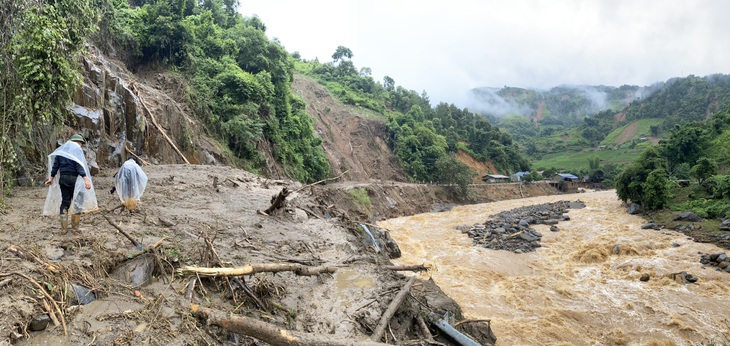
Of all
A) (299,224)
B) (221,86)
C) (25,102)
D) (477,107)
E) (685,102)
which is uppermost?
(477,107)

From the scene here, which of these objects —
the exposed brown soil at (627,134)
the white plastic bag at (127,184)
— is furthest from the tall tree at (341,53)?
the exposed brown soil at (627,134)

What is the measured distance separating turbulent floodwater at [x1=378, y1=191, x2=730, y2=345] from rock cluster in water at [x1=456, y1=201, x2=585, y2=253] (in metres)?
0.71

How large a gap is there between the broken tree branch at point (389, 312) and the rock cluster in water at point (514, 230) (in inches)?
539

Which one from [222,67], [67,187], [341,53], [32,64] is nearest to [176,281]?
[67,187]

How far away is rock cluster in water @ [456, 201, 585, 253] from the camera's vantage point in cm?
1864

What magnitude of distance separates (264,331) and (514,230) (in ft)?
68.1

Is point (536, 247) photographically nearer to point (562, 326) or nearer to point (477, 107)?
point (562, 326)

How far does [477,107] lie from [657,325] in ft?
652

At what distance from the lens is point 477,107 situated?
643 feet

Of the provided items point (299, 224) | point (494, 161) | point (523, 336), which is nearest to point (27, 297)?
point (299, 224)

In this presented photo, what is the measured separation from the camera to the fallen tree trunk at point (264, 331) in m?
3.70

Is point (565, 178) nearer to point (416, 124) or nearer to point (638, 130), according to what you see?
point (416, 124)

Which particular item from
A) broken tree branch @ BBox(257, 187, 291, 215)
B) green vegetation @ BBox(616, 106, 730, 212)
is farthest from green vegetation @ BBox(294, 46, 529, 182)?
broken tree branch @ BBox(257, 187, 291, 215)

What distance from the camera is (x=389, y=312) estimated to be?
5.23 m
